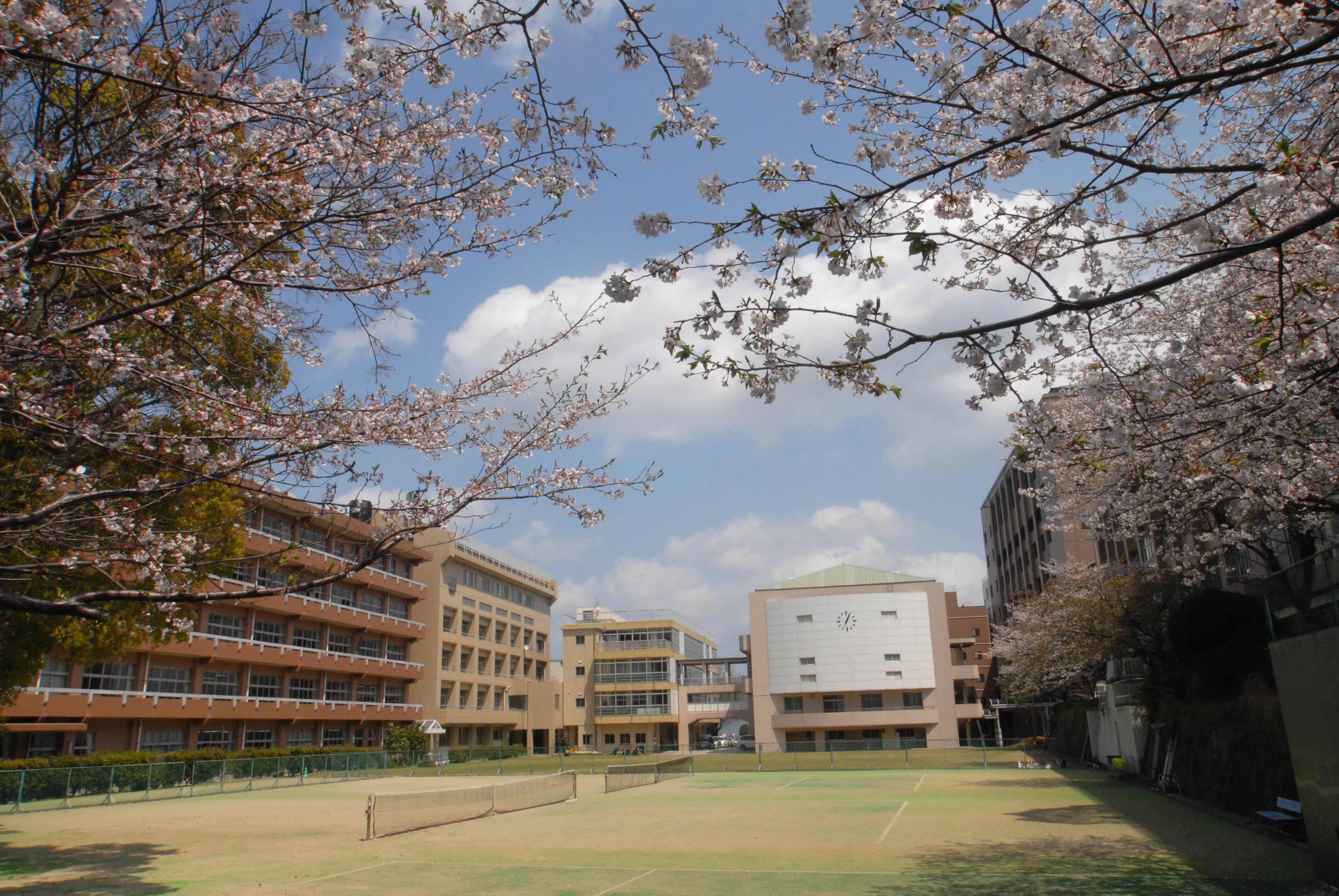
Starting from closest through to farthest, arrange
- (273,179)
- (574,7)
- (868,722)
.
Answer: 1. (574,7)
2. (273,179)
3. (868,722)

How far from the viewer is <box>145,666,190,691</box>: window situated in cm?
3612

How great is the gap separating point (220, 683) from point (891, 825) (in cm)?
3355

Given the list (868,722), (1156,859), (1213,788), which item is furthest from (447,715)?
(1156,859)

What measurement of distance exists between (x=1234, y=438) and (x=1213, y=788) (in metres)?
15.2

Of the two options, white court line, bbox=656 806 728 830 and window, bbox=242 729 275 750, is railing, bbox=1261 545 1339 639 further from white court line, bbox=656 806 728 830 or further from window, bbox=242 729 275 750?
window, bbox=242 729 275 750

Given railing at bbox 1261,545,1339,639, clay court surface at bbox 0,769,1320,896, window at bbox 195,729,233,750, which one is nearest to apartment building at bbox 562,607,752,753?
window at bbox 195,729,233,750

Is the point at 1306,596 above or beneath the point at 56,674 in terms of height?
above

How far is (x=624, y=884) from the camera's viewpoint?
39.2ft

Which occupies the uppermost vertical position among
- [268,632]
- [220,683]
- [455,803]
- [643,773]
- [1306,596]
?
[268,632]

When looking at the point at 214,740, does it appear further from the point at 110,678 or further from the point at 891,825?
the point at 891,825

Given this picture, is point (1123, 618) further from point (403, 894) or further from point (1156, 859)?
point (403, 894)

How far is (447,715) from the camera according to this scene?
59156mm

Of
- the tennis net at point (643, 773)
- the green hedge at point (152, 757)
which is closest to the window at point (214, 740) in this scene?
the green hedge at point (152, 757)

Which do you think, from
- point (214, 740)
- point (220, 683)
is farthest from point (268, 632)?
point (214, 740)
